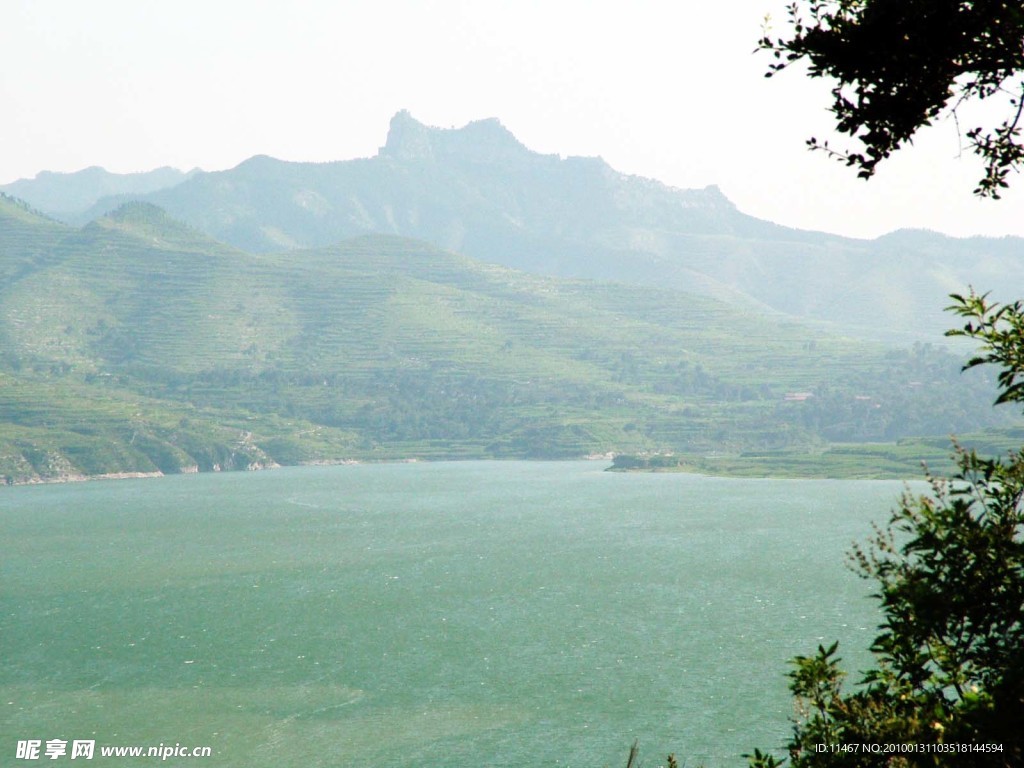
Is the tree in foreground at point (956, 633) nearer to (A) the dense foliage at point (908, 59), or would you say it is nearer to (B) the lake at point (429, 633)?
(A) the dense foliage at point (908, 59)

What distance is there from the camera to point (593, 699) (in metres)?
Result: 58.2

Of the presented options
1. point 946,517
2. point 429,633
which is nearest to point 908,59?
point 946,517

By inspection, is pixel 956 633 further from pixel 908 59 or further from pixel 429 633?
pixel 429 633

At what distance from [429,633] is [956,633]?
66.9 meters

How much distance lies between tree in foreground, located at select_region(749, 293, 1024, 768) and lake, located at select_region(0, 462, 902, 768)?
34.3 m

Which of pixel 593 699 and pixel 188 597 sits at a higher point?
pixel 593 699

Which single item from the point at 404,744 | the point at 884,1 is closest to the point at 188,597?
the point at 404,744

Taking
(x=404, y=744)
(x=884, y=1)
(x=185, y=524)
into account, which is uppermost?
(x=884, y=1)

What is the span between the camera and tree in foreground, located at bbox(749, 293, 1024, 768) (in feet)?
38.8

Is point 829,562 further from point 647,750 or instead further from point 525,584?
point 647,750

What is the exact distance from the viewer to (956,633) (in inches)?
519

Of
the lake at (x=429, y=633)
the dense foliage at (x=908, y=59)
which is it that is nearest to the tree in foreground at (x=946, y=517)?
the dense foliage at (x=908, y=59)

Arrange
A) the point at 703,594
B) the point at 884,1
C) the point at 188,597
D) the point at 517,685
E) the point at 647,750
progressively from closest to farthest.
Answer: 1. the point at 884,1
2. the point at 647,750
3. the point at 517,685
4. the point at 703,594
5. the point at 188,597

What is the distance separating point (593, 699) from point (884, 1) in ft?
168
